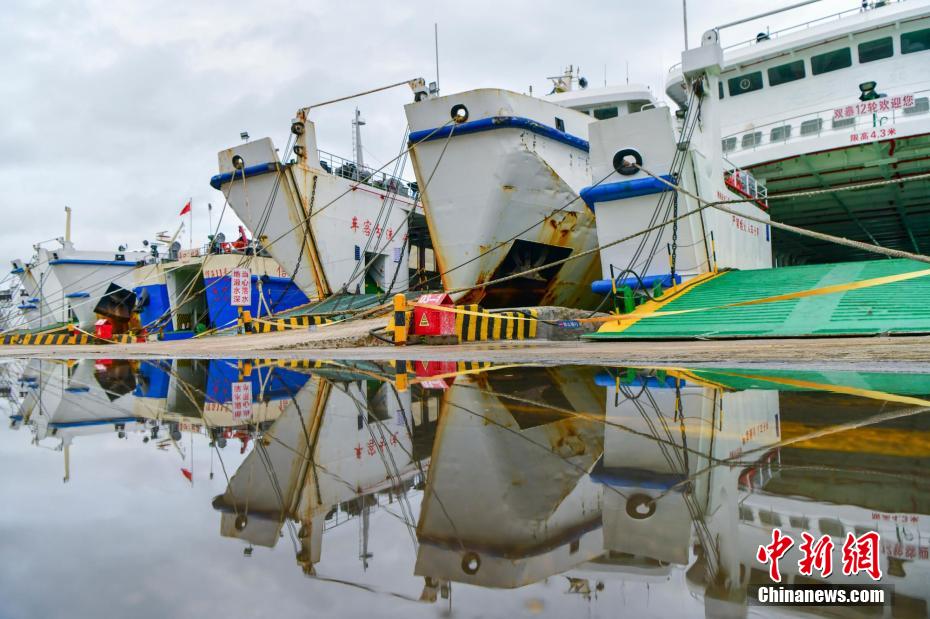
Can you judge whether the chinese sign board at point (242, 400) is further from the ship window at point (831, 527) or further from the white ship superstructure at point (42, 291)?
the white ship superstructure at point (42, 291)

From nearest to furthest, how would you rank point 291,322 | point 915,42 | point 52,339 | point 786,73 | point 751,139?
point 291,322
point 915,42
point 751,139
point 786,73
point 52,339

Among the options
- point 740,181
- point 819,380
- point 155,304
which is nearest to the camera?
point 819,380

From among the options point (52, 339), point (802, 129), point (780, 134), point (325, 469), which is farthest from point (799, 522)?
point (52, 339)

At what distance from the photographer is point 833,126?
51.8 feet

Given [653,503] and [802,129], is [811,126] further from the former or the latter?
[653,503]

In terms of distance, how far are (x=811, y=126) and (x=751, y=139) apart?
1490mm

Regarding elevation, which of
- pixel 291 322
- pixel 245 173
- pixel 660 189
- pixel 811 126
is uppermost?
pixel 811 126

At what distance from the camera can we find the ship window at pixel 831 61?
16.7m

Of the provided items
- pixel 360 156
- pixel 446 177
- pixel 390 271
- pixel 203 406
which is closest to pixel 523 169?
pixel 446 177

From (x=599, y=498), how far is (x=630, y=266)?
10.4 meters

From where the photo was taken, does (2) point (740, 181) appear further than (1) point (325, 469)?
Yes

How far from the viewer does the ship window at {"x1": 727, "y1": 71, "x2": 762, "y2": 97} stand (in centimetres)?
1795

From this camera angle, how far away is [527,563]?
53.1 inches

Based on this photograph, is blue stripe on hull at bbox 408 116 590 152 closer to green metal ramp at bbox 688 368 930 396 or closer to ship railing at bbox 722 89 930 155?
ship railing at bbox 722 89 930 155
